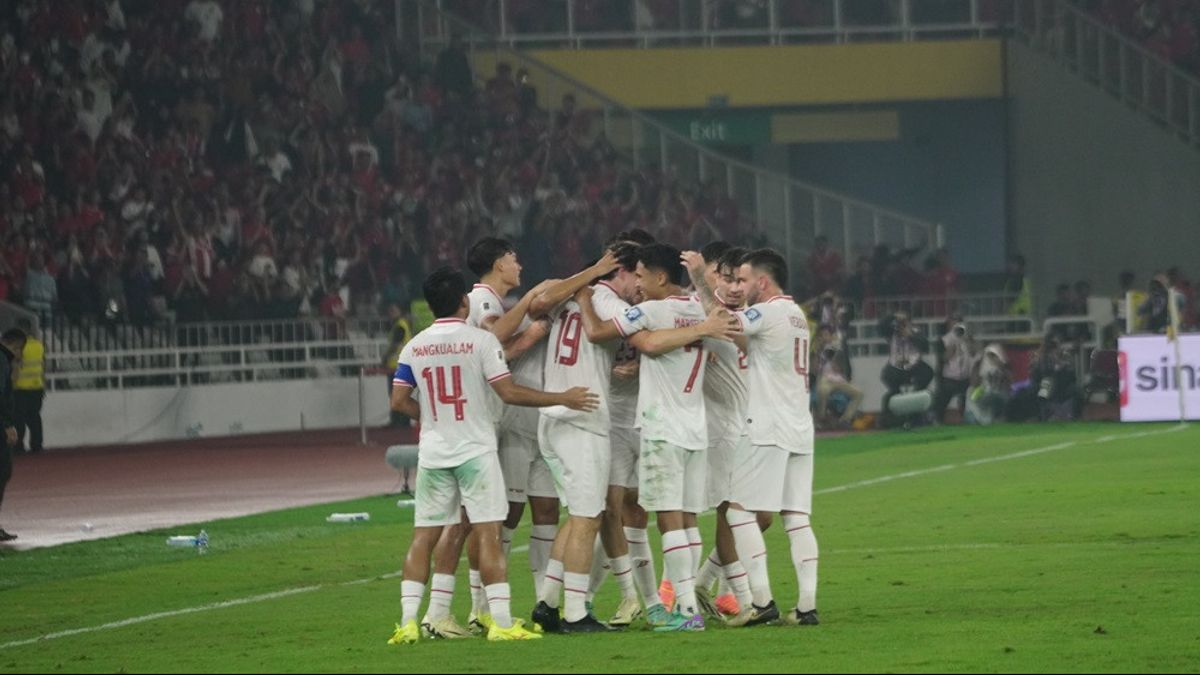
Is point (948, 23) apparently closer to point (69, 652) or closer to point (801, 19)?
point (801, 19)

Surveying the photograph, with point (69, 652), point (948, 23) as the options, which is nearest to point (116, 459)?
point (69, 652)

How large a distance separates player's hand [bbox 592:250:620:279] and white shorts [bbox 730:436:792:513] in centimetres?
137

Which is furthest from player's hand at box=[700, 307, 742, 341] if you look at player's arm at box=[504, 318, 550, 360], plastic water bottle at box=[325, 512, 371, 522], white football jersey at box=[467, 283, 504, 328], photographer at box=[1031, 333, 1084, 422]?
photographer at box=[1031, 333, 1084, 422]

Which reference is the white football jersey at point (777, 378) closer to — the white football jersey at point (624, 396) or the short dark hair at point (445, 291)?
the white football jersey at point (624, 396)

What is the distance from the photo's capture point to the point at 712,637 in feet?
41.4

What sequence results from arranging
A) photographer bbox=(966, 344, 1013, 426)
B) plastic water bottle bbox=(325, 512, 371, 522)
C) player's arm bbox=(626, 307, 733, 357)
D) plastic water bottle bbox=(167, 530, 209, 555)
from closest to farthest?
player's arm bbox=(626, 307, 733, 357)
plastic water bottle bbox=(167, 530, 209, 555)
plastic water bottle bbox=(325, 512, 371, 522)
photographer bbox=(966, 344, 1013, 426)

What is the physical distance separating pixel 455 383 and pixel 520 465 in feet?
3.29

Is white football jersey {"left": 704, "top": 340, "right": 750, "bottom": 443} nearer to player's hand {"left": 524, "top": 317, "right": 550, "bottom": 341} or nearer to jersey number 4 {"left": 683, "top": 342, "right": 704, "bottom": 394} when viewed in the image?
jersey number 4 {"left": 683, "top": 342, "right": 704, "bottom": 394}

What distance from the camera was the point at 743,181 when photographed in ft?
142

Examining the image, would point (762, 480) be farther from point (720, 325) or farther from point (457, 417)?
point (457, 417)

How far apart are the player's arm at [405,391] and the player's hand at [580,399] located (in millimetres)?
950

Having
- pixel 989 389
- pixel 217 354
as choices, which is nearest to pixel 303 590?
pixel 217 354

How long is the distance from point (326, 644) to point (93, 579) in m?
5.67

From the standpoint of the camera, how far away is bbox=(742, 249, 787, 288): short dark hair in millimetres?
13281
